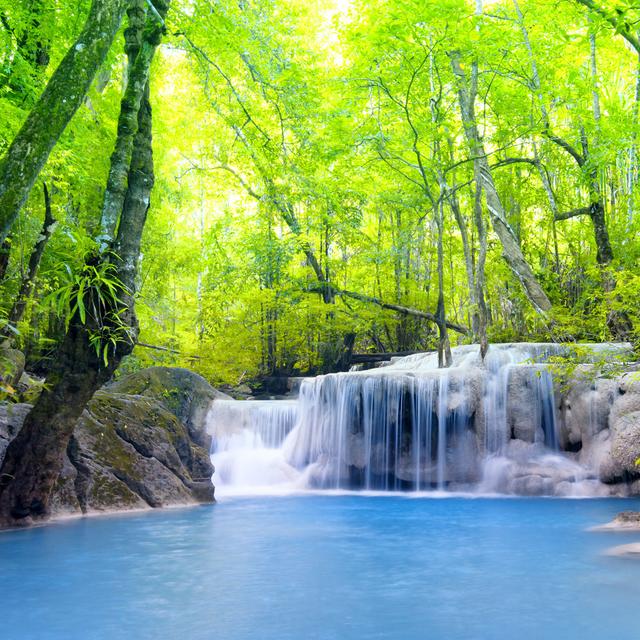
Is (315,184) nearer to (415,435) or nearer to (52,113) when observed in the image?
(415,435)

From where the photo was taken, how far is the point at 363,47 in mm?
13758

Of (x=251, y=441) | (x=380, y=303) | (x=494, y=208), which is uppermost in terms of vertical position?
(x=494, y=208)

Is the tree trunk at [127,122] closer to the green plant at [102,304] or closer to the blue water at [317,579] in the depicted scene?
the green plant at [102,304]

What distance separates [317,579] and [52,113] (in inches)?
146

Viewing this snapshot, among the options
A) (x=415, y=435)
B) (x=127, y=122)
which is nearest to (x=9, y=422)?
(x=127, y=122)

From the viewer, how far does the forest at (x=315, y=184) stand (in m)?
6.26

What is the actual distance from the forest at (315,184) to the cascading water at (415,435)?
45.3 inches

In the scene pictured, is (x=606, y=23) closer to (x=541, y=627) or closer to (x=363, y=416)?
(x=541, y=627)

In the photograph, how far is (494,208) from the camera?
14383 mm

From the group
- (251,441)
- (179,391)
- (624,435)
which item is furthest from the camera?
(251,441)

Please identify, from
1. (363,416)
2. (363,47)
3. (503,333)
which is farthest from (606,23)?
(503,333)

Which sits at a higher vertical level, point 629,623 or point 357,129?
point 357,129

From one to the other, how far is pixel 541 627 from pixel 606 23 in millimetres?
4986

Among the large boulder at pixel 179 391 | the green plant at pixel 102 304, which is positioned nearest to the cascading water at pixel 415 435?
the large boulder at pixel 179 391
